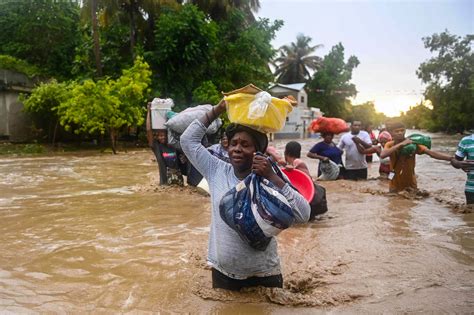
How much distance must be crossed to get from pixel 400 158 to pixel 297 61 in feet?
167

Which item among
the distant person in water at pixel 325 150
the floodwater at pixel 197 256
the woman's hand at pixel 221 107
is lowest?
the floodwater at pixel 197 256

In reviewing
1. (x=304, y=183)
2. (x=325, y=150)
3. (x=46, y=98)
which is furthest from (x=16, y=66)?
(x=304, y=183)

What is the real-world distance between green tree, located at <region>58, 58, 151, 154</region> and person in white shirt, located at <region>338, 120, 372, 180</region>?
385 inches

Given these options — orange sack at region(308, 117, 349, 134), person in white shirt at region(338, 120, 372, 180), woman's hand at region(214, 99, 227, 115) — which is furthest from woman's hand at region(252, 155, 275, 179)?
person in white shirt at region(338, 120, 372, 180)

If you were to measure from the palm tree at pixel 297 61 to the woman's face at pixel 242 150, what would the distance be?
53368 mm

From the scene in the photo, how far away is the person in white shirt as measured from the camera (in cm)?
866

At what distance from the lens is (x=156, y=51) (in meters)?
20.6

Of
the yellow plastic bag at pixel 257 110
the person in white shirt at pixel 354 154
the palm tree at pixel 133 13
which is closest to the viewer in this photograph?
the yellow plastic bag at pixel 257 110

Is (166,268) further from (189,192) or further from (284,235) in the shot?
(189,192)

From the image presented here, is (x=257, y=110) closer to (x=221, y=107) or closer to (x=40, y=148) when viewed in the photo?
Result: (x=221, y=107)

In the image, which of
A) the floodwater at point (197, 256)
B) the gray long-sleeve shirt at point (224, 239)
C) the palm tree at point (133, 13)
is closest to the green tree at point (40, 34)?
the palm tree at point (133, 13)

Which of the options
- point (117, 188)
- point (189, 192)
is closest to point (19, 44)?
point (117, 188)

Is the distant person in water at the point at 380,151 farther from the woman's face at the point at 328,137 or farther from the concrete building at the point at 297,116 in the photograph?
the concrete building at the point at 297,116

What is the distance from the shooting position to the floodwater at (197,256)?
116 inches
